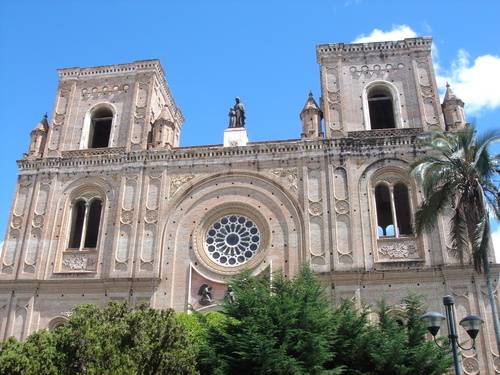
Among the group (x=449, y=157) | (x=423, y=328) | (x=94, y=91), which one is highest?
(x=94, y=91)

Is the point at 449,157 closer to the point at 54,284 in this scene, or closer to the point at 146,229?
the point at 146,229

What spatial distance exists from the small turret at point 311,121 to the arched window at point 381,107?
9.62 feet

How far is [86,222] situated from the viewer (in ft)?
86.1

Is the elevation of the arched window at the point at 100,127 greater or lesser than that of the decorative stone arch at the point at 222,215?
greater

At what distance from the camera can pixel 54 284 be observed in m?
24.5

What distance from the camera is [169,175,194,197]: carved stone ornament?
26.2m

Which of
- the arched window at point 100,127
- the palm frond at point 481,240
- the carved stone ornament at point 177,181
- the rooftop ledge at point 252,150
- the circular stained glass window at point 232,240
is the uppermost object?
the arched window at point 100,127

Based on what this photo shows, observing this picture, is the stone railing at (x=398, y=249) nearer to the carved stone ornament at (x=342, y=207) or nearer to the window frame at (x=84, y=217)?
the carved stone ornament at (x=342, y=207)

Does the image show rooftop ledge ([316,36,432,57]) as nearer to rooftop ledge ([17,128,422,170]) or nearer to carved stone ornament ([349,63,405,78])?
carved stone ornament ([349,63,405,78])

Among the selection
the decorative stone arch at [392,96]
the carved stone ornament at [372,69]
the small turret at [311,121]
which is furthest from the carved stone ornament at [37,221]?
the carved stone ornament at [372,69]

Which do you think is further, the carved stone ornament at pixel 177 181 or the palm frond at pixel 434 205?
the carved stone ornament at pixel 177 181

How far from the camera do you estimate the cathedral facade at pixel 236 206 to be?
23297 millimetres

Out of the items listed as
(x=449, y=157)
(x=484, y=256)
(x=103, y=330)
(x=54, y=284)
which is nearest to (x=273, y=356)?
(x=103, y=330)

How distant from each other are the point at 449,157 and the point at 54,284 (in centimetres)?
1669
